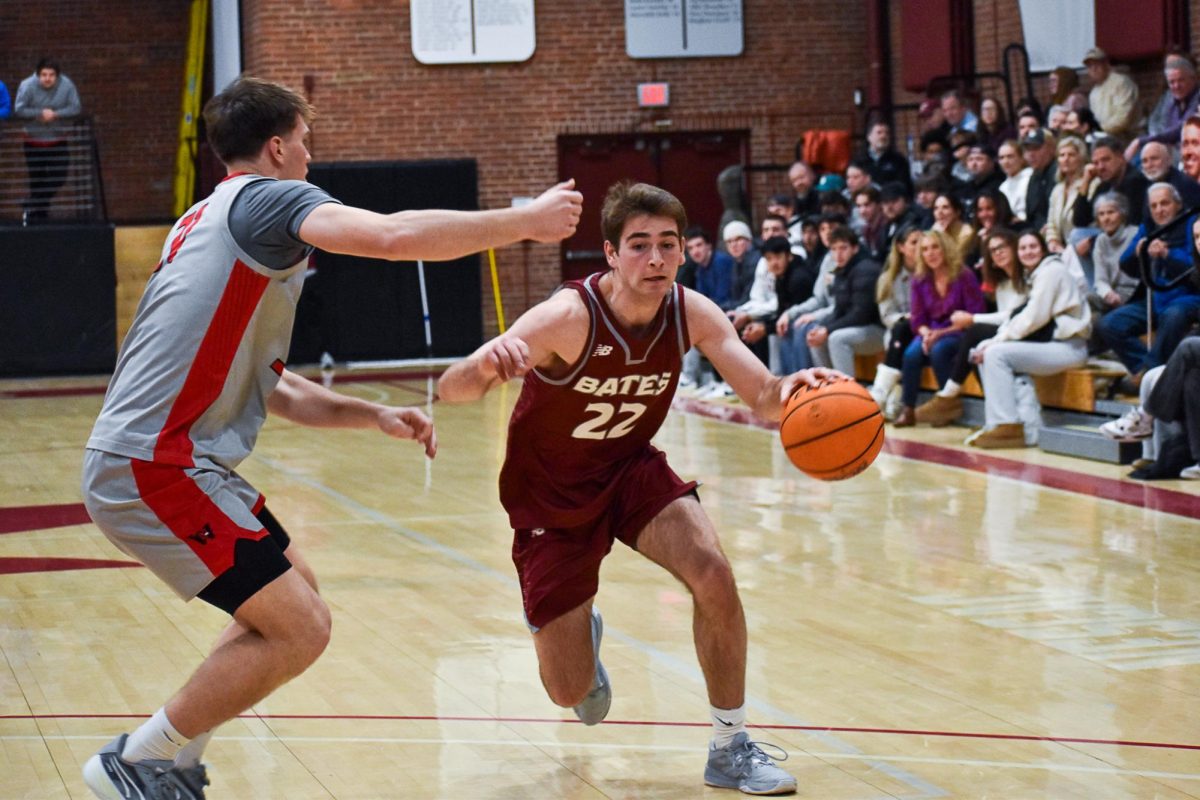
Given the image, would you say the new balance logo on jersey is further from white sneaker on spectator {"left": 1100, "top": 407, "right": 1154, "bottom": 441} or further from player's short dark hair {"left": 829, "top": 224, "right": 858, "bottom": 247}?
player's short dark hair {"left": 829, "top": 224, "right": 858, "bottom": 247}

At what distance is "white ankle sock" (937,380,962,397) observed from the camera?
446 inches

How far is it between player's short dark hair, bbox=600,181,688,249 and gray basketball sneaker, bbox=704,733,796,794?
4.44 feet

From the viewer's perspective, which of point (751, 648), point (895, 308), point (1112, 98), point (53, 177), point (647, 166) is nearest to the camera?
point (751, 648)

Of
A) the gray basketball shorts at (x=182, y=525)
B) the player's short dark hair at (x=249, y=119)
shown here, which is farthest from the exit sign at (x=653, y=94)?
the gray basketball shorts at (x=182, y=525)

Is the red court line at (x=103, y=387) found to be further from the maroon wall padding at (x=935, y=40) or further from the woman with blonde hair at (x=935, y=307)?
the woman with blonde hair at (x=935, y=307)

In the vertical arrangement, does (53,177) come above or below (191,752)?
above

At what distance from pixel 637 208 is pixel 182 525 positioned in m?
1.47

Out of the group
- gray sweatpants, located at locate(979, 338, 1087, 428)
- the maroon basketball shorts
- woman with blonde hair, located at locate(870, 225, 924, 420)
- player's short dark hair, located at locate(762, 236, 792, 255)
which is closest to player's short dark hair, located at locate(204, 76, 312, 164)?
the maroon basketball shorts

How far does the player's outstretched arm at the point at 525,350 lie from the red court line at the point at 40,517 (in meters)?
5.11

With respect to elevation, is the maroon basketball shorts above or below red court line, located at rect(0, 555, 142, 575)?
above

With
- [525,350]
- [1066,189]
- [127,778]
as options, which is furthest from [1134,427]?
[127,778]

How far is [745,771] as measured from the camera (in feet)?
→ 13.6

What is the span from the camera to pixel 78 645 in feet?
19.7

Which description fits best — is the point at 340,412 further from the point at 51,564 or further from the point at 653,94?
the point at 653,94
